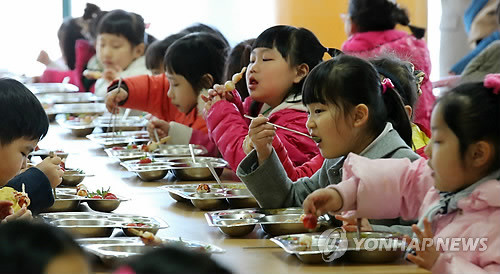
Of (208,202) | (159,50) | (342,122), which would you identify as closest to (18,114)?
(208,202)

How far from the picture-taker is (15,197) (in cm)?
173

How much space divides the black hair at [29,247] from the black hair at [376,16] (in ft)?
11.8

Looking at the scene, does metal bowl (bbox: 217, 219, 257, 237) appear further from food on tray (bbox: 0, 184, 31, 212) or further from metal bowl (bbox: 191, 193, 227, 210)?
food on tray (bbox: 0, 184, 31, 212)

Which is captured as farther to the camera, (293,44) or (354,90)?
(293,44)

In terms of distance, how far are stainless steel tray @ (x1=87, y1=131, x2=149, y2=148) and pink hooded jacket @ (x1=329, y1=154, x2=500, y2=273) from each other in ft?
5.06

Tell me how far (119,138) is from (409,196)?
1.72 m

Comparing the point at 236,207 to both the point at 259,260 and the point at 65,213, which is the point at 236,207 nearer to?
the point at 65,213

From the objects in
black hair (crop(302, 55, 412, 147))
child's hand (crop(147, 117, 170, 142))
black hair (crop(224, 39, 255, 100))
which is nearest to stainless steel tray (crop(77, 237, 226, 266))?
black hair (crop(302, 55, 412, 147))

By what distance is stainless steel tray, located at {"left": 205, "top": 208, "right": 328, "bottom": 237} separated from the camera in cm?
169

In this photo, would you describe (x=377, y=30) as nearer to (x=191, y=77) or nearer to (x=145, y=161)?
(x=191, y=77)

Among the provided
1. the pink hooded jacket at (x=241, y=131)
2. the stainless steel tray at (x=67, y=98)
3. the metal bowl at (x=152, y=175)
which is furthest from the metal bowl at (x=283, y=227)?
the stainless steel tray at (x=67, y=98)

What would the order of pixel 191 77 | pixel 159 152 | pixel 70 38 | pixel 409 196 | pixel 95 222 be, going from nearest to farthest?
pixel 409 196 < pixel 95 222 < pixel 159 152 < pixel 191 77 < pixel 70 38

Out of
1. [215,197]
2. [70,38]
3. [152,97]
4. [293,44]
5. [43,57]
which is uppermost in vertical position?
[293,44]

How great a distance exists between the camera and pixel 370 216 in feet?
5.32
